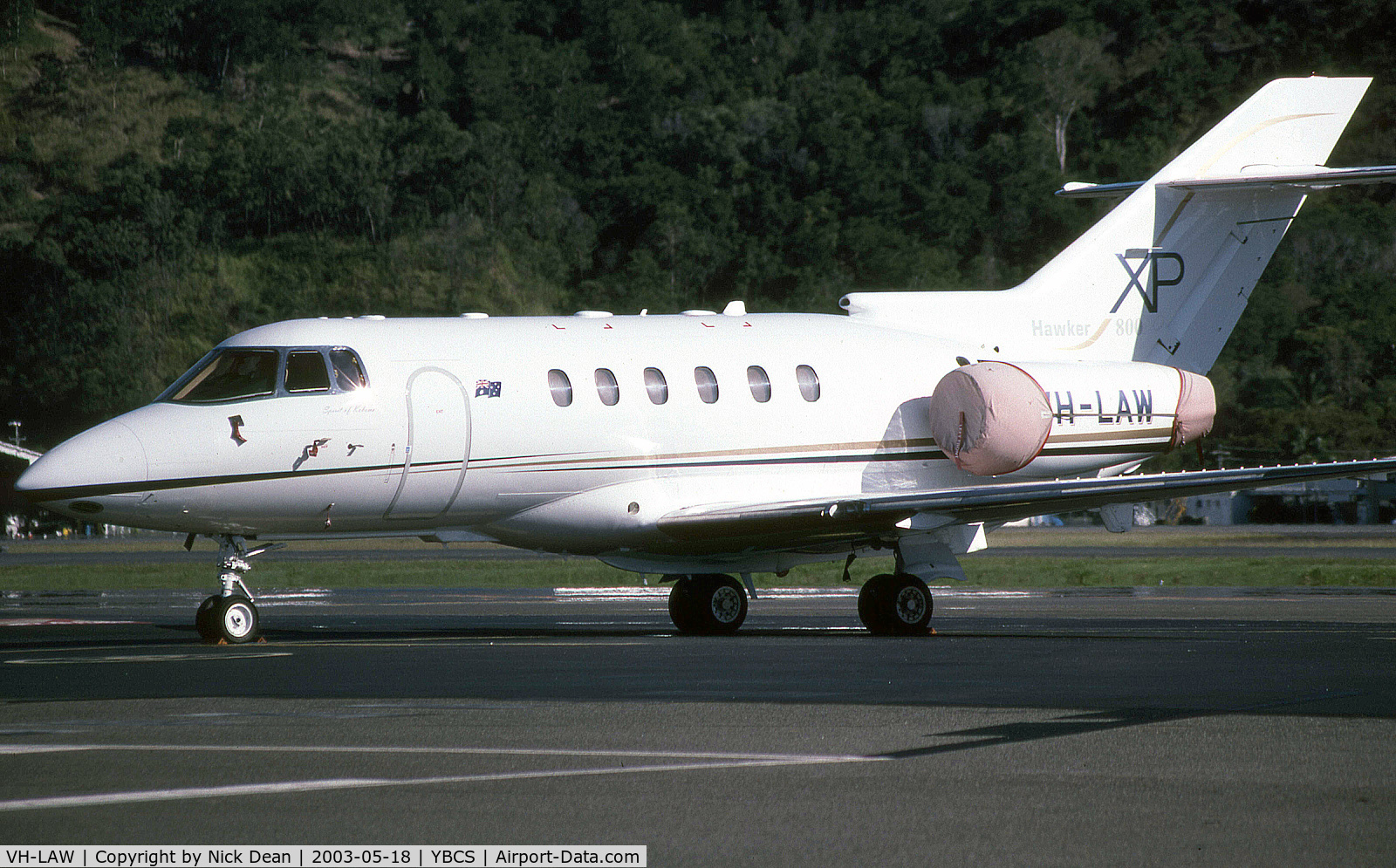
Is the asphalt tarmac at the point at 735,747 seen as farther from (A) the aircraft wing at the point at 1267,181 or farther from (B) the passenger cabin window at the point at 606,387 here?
(A) the aircraft wing at the point at 1267,181

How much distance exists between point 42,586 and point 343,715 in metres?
25.4

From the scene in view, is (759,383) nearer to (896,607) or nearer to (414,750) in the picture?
(896,607)

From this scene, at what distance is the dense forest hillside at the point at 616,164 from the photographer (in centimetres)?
11944

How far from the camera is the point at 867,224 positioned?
5463 inches

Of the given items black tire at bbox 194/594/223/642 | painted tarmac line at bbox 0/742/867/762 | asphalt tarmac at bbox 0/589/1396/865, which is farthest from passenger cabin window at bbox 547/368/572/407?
painted tarmac line at bbox 0/742/867/762

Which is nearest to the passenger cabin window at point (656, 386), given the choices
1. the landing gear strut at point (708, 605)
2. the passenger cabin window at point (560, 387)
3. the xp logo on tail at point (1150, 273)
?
the passenger cabin window at point (560, 387)

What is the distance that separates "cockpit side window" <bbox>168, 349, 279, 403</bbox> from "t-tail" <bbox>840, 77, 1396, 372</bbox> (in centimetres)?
849

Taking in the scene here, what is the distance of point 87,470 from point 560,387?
5274mm

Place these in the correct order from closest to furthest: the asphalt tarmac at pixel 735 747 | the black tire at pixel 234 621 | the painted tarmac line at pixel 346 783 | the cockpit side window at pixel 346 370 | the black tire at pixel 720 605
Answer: the asphalt tarmac at pixel 735 747
the painted tarmac line at pixel 346 783
the black tire at pixel 234 621
the cockpit side window at pixel 346 370
the black tire at pixel 720 605

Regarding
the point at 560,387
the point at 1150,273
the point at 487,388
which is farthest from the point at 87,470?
the point at 1150,273

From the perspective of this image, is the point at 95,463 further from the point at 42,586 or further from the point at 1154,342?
the point at 42,586

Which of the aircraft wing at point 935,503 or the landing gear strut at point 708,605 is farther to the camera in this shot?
the landing gear strut at point 708,605

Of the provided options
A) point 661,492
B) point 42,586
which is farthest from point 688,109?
point 661,492

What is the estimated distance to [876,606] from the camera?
19859mm
